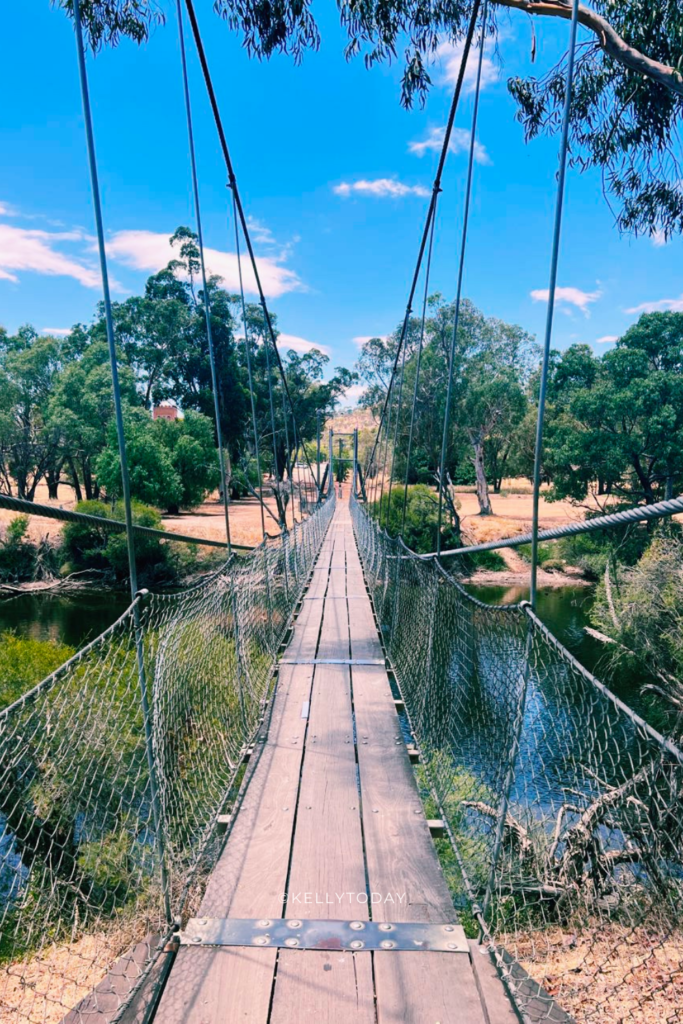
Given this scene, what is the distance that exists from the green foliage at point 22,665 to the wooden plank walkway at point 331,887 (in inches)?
146

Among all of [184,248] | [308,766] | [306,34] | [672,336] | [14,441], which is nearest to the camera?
[308,766]

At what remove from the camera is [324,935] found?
1.12m

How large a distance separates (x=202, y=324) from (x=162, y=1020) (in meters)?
18.8

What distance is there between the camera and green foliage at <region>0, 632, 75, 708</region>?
5.16 m

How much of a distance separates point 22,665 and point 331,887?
4959 millimetres

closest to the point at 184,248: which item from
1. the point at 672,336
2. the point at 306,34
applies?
the point at 672,336

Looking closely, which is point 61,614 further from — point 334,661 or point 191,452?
point 334,661

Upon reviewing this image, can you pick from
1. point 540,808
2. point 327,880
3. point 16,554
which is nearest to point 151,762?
point 327,880

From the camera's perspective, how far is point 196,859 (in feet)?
4.39

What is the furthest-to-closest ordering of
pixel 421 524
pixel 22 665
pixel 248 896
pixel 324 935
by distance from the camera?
pixel 421 524
pixel 22 665
pixel 248 896
pixel 324 935

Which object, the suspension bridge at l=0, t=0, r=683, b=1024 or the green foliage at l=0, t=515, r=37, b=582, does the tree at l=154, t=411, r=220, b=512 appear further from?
the suspension bridge at l=0, t=0, r=683, b=1024

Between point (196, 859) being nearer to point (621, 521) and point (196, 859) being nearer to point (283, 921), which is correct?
point (283, 921)

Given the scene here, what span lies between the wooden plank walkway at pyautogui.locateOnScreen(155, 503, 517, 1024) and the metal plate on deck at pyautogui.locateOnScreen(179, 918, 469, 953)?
13 millimetres

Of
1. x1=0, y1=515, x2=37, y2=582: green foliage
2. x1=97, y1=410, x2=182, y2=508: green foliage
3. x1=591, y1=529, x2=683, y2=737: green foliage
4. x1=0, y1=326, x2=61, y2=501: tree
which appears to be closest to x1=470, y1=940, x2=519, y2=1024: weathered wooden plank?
x1=591, y1=529, x2=683, y2=737: green foliage
